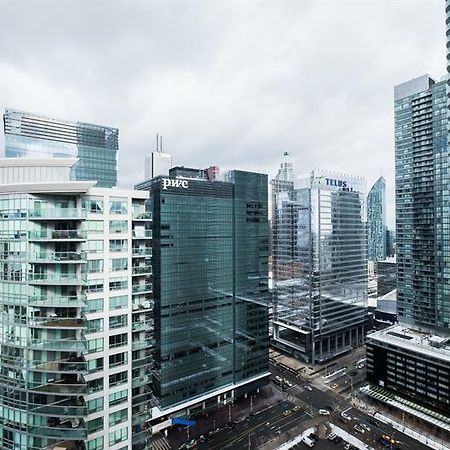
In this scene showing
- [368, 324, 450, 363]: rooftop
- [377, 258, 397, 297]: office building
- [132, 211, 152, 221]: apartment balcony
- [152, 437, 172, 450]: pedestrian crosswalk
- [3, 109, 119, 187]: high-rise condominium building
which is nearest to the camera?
[132, 211, 152, 221]: apartment balcony

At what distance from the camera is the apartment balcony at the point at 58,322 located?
3497 centimetres

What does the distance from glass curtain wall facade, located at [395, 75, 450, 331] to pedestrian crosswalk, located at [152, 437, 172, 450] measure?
8953cm

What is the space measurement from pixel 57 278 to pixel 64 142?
4477 cm

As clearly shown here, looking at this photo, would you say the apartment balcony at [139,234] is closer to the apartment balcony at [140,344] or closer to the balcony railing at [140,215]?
the balcony railing at [140,215]

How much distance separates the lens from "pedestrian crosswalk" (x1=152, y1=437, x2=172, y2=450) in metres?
70.2

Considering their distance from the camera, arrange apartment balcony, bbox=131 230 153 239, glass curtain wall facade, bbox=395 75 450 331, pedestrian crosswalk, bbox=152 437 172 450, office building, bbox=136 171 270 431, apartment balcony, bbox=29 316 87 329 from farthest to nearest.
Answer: glass curtain wall facade, bbox=395 75 450 331, office building, bbox=136 171 270 431, pedestrian crosswalk, bbox=152 437 172 450, apartment balcony, bbox=131 230 153 239, apartment balcony, bbox=29 316 87 329

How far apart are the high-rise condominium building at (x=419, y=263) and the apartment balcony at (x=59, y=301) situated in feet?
285

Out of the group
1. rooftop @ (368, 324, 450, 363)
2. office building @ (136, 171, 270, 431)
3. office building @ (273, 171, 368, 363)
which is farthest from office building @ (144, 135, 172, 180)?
rooftop @ (368, 324, 450, 363)

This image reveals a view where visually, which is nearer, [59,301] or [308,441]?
[59,301]

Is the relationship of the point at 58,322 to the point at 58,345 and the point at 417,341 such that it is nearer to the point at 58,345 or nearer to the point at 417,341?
the point at 58,345

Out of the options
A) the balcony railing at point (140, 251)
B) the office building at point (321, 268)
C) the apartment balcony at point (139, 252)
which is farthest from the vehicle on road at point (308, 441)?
the apartment balcony at point (139, 252)

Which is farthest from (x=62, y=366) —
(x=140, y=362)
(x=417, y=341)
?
(x=417, y=341)

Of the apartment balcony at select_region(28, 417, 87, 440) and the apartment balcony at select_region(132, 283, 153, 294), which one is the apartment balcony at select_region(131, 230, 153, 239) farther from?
the apartment balcony at select_region(28, 417, 87, 440)

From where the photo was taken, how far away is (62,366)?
3528 centimetres
